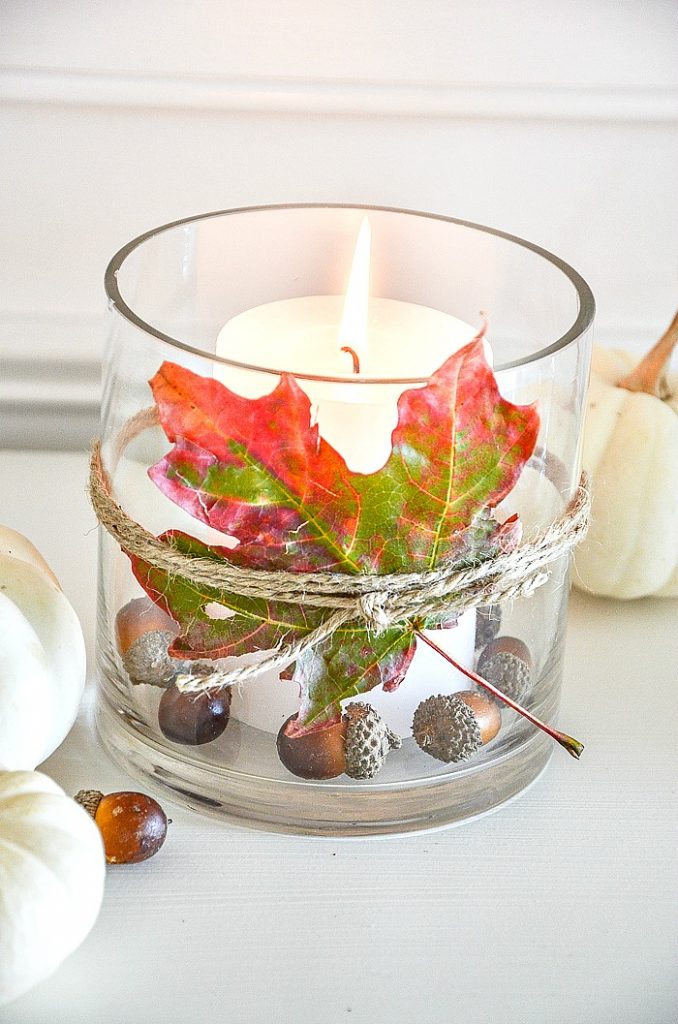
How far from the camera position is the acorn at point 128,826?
15.6 inches

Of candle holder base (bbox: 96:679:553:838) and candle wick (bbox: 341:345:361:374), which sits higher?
candle wick (bbox: 341:345:361:374)

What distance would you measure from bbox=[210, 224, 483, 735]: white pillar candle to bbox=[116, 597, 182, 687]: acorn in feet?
0.10

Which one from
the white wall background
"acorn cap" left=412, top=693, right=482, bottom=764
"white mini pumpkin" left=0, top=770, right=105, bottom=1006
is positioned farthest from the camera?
the white wall background

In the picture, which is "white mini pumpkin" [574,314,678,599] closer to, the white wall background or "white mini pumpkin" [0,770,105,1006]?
the white wall background

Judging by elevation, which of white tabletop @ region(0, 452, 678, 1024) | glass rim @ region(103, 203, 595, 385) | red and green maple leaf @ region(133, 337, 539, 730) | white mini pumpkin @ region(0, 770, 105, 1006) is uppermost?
glass rim @ region(103, 203, 595, 385)

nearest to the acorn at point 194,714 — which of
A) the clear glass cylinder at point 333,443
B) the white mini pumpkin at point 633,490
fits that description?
the clear glass cylinder at point 333,443

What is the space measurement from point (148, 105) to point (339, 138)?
117mm

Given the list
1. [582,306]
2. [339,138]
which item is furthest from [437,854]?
[339,138]

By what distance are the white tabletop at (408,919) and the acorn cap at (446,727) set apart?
3 centimetres

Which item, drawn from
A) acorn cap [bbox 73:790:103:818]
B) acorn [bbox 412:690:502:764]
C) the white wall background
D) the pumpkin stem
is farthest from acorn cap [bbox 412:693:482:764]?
the white wall background

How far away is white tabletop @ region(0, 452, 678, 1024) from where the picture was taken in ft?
1.16

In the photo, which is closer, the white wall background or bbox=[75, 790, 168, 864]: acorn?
bbox=[75, 790, 168, 864]: acorn

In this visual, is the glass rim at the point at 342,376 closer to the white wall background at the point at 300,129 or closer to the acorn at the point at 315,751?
the acorn at the point at 315,751

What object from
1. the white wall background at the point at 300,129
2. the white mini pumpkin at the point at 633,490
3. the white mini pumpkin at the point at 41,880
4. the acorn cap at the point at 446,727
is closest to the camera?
the white mini pumpkin at the point at 41,880
